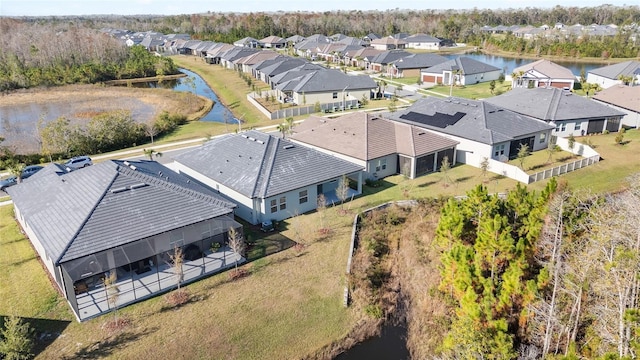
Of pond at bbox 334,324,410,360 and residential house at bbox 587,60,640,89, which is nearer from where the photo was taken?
pond at bbox 334,324,410,360

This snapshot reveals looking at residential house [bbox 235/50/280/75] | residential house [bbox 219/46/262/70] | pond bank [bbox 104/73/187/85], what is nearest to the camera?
residential house [bbox 235/50/280/75]

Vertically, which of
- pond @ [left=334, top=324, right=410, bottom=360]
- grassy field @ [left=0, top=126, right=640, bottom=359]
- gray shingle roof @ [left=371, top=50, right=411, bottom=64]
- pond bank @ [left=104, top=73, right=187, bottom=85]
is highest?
gray shingle roof @ [left=371, top=50, right=411, bottom=64]

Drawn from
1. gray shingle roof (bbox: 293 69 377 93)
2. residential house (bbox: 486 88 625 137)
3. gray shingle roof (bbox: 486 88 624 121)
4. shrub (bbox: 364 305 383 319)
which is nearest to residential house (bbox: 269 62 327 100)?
gray shingle roof (bbox: 293 69 377 93)

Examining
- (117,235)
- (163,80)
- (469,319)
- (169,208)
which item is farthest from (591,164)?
(163,80)

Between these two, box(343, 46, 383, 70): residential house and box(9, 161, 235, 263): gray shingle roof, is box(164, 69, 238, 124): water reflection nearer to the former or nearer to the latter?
box(9, 161, 235, 263): gray shingle roof

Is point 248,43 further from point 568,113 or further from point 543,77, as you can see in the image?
point 568,113

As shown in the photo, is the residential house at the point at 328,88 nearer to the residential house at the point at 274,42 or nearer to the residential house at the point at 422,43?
the residential house at the point at 422,43

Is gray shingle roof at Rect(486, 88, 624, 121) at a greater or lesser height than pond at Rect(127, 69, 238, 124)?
greater

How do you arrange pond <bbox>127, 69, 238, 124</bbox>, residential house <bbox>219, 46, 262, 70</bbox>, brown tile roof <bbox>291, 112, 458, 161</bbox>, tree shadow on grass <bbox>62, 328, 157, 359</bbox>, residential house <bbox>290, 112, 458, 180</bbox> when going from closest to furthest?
tree shadow on grass <bbox>62, 328, 157, 359</bbox>
residential house <bbox>290, 112, 458, 180</bbox>
brown tile roof <bbox>291, 112, 458, 161</bbox>
pond <bbox>127, 69, 238, 124</bbox>
residential house <bbox>219, 46, 262, 70</bbox>
